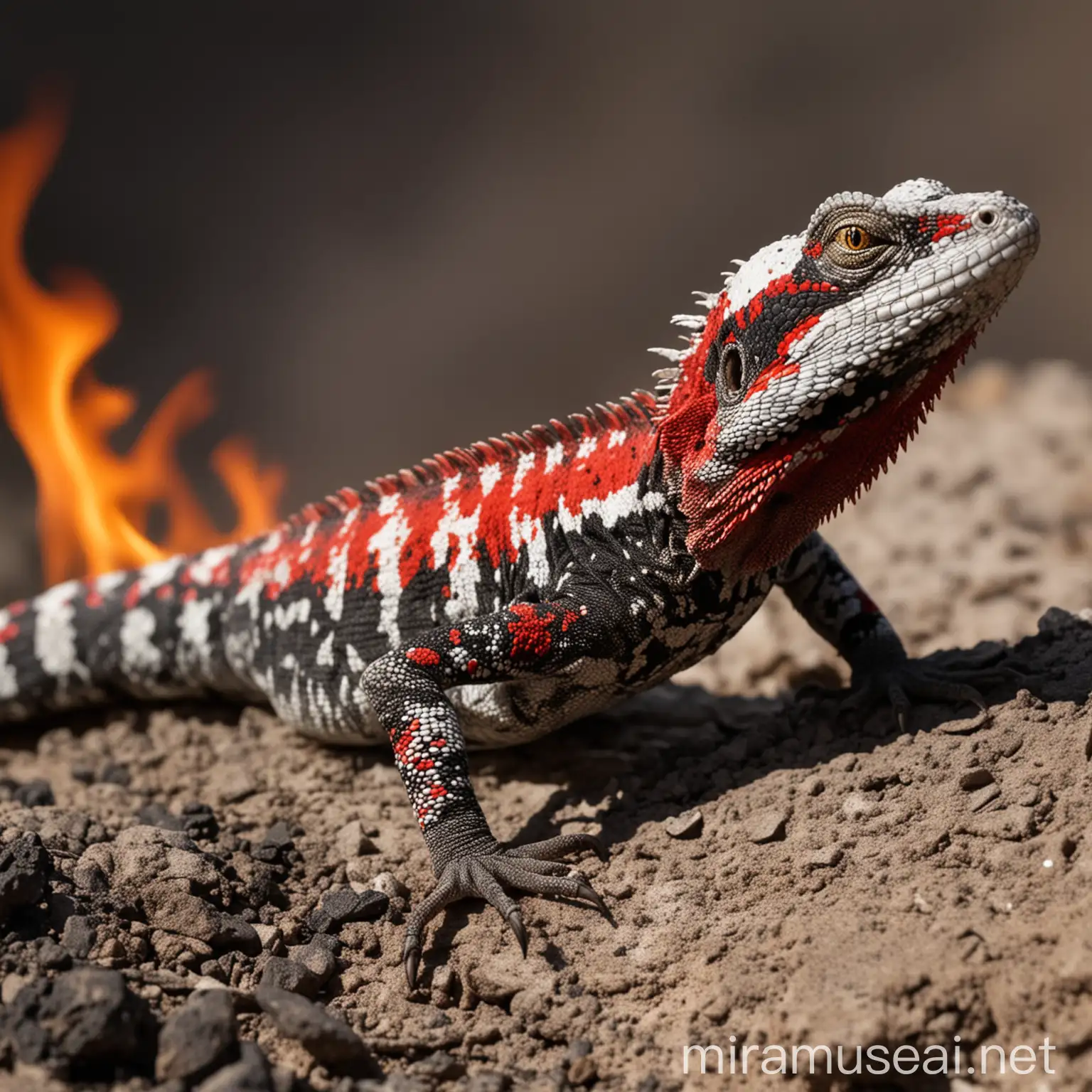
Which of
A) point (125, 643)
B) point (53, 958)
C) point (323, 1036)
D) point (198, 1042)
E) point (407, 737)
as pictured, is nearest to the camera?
point (198, 1042)

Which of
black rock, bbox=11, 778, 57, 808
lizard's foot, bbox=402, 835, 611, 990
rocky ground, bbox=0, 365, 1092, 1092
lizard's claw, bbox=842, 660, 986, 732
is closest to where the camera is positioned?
rocky ground, bbox=0, 365, 1092, 1092

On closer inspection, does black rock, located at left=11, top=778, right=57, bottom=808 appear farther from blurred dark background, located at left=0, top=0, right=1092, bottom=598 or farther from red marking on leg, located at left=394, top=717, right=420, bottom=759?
blurred dark background, located at left=0, top=0, right=1092, bottom=598

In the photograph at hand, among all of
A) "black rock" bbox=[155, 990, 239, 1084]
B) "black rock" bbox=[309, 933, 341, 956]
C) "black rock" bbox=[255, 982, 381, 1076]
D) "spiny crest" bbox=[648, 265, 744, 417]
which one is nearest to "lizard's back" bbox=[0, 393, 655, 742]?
"spiny crest" bbox=[648, 265, 744, 417]

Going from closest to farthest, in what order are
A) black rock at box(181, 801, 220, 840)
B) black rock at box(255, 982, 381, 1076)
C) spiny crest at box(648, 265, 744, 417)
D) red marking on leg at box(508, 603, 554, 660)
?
1. black rock at box(255, 982, 381, 1076)
2. spiny crest at box(648, 265, 744, 417)
3. red marking on leg at box(508, 603, 554, 660)
4. black rock at box(181, 801, 220, 840)

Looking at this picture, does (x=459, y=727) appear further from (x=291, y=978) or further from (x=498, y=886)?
(x=291, y=978)

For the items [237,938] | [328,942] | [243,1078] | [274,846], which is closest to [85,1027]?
[243,1078]

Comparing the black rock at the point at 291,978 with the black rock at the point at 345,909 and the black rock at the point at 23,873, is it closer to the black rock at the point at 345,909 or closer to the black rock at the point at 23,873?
the black rock at the point at 345,909
